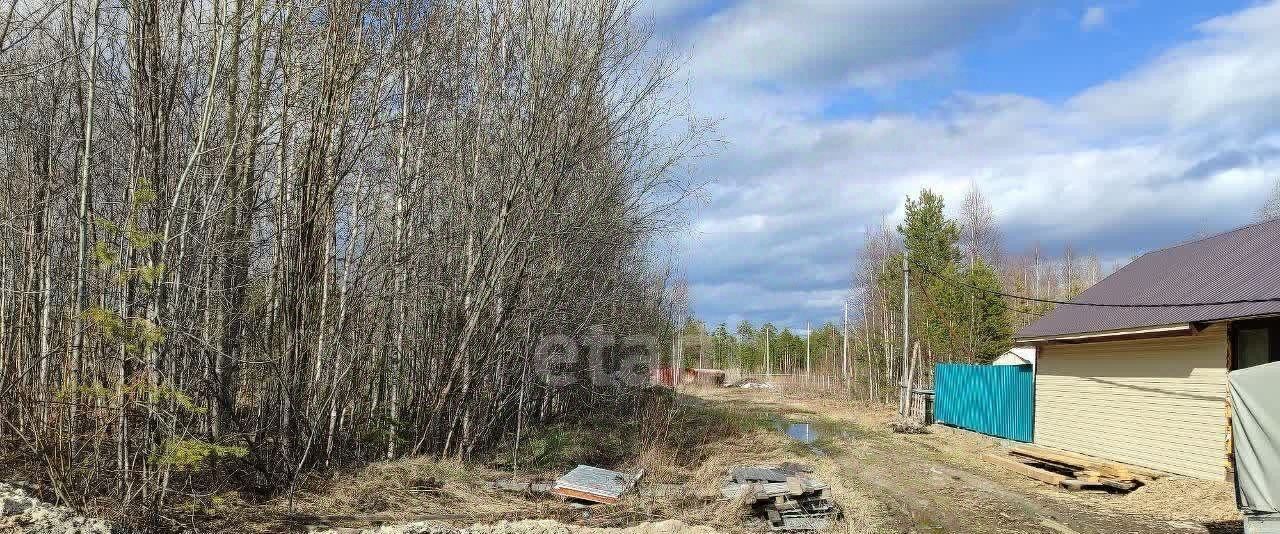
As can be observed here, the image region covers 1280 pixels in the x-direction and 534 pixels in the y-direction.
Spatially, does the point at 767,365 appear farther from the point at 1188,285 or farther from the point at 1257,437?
the point at 1257,437

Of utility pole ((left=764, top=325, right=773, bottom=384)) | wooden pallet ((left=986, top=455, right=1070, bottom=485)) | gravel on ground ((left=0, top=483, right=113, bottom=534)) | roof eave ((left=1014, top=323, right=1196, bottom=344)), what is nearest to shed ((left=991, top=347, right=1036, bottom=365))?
roof eave ((left=1014, top=323, right=1196, bottom=344))

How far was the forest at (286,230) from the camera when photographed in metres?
7.21

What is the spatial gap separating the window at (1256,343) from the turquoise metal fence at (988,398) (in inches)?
246

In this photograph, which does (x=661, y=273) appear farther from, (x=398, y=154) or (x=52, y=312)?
(x=52, y=312)

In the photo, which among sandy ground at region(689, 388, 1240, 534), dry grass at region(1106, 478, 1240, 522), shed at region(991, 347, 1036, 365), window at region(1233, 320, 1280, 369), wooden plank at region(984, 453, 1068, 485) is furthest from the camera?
shed at region(991, 347, 1036, 365)

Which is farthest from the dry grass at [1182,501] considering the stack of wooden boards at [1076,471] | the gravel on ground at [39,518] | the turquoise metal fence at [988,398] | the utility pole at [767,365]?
the utility pole at [767,365]

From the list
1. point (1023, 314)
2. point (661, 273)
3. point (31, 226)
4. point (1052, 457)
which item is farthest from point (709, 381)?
point (31, 226)

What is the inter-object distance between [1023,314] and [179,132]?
28.0 meters

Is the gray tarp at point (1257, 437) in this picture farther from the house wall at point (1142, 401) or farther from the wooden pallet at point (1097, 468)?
the wooden pallet at point (1097, 468)

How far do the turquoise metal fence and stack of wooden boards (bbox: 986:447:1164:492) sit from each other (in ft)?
12.1

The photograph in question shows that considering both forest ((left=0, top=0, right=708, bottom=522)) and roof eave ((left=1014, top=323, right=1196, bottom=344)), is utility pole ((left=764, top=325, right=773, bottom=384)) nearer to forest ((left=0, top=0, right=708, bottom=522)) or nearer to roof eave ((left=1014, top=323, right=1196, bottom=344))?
roof eave ((left=1014, top=323, right=1196, bottom=344))

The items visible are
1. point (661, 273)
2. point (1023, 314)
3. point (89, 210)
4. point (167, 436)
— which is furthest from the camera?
point (1023, 314)

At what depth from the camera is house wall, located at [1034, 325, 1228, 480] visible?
40.5ft

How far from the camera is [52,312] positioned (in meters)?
9.08
